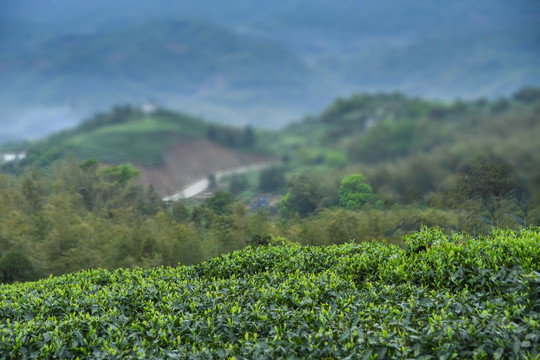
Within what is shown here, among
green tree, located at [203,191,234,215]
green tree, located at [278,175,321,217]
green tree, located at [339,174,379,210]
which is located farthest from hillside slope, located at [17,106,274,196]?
green tree, located at [339,174,379,210]

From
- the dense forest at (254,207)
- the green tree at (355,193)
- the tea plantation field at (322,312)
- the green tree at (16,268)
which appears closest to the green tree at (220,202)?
the dense forest at (254,207)

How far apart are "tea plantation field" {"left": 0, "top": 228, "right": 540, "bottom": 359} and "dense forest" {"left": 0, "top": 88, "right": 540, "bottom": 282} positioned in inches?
92.8

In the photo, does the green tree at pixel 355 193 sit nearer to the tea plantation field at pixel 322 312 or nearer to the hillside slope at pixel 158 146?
the hillside slope at pixel 158 146

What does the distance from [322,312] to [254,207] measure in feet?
15.4

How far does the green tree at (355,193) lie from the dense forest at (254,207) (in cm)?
A: 3

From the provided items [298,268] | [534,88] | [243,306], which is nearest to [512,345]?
[243,306]

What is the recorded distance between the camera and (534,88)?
19625 millimetres

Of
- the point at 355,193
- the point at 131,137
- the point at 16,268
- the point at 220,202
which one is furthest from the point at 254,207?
the point at 131,137

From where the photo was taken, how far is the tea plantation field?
2572mm

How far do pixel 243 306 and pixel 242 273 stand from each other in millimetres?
1073

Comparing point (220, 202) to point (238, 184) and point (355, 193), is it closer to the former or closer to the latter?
point (238, 184)

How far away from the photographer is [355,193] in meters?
7.55

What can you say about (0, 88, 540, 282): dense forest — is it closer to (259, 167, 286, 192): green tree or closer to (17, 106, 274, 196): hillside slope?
(259, 167, 286, 192): green tree

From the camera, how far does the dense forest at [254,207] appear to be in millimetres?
6566
